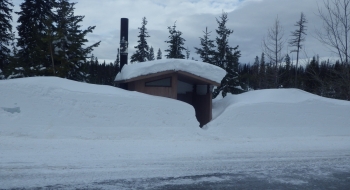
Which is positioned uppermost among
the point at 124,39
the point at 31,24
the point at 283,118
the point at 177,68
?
the point at 31,24

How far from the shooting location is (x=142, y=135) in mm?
11820

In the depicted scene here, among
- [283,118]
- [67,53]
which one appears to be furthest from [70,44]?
[283,118]

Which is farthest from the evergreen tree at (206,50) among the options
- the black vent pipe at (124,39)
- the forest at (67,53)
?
the black vent pipe at (124,39)

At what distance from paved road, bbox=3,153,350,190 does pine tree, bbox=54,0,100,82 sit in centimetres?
1511

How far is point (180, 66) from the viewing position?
1459cm

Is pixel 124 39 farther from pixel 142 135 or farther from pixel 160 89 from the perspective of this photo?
pixel 142 135

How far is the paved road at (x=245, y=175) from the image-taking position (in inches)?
270

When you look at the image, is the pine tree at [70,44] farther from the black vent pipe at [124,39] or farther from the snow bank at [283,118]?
the snow bank at [283,118]

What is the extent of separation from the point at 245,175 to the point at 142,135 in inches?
191

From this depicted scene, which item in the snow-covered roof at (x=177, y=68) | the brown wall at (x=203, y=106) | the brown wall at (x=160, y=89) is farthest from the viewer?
the brown wall at (x=203, y=106)

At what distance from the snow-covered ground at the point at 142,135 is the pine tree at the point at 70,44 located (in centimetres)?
863

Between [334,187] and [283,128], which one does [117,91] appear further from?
[334,187]

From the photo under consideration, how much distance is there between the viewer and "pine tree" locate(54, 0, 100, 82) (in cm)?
2167

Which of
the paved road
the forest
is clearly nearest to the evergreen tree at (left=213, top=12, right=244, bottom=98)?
the forest
